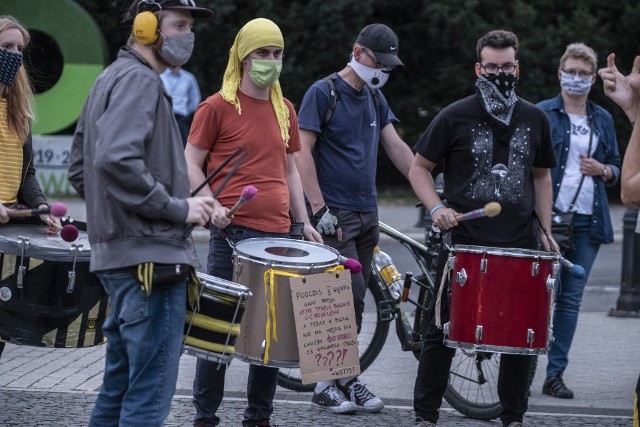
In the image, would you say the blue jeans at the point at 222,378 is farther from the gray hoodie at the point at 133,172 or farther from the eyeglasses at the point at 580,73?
the eyeglasses at the point at 580,73

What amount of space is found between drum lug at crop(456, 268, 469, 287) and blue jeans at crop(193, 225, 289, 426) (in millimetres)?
830

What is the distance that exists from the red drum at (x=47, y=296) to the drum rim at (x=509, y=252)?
1.62 m

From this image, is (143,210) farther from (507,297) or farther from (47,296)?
(507,297)

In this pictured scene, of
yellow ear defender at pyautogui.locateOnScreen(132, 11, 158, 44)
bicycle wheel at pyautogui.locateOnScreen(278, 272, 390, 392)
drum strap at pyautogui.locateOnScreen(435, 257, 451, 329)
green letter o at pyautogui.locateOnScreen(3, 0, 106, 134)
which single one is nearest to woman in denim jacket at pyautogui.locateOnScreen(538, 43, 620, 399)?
bicycle wheel at pyautogui.locateOnScreen(278, 272, 390, 392)

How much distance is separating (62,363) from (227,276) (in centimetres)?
244

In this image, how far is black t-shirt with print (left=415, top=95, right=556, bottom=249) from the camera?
6.12m

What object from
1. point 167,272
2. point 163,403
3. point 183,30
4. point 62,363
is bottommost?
point 62,363

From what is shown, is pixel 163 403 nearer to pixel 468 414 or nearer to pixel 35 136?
pixel 468 414

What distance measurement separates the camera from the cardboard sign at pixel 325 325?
552 centimetres

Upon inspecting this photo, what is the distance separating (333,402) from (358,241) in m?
0.87

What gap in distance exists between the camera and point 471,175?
6.15 metres

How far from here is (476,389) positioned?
7.05 m

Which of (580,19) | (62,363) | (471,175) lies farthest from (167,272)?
(580,19)

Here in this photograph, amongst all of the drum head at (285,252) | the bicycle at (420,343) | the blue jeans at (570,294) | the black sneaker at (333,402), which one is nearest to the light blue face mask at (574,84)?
the blue jeans at (570,294)
